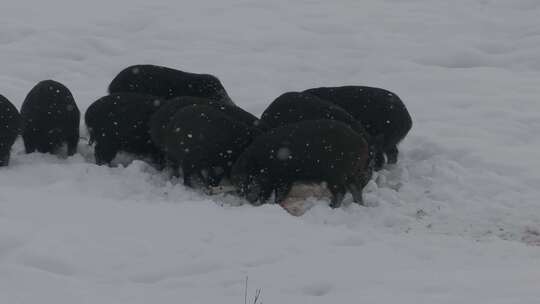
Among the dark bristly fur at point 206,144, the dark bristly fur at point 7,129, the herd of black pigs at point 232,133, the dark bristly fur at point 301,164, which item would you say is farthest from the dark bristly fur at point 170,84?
the dark bristly fur at point 301,164

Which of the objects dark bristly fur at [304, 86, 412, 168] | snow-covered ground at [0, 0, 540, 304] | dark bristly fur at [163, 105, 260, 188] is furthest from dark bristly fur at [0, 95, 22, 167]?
dark bristly fur at [304, 86, 412, 168]

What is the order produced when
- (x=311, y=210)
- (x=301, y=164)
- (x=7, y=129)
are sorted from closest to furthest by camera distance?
(x=311, y=210) → (x=301, y=164) → (x=7, y=129)

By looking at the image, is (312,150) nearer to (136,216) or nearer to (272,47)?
(136,216)

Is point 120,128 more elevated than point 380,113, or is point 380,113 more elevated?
point 380,113

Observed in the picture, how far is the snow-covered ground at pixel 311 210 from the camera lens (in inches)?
183

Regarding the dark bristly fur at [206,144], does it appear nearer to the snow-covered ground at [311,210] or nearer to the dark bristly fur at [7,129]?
the snow-covered ground at [311,210]

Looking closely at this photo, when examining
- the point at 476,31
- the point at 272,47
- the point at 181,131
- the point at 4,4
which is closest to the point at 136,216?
the point at 181,131

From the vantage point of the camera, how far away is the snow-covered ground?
4646mm

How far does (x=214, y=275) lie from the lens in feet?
15.7

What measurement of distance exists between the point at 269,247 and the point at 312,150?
4.44 feet

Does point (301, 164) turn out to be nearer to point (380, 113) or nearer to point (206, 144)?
point (206, 144)

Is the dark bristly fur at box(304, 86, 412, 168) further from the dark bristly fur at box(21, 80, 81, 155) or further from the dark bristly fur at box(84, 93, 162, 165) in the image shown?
the dark bristly fur at box(21, 80, 81, 155)

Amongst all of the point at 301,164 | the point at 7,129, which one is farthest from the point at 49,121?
the point at 301,164

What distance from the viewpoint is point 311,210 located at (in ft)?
19.8
